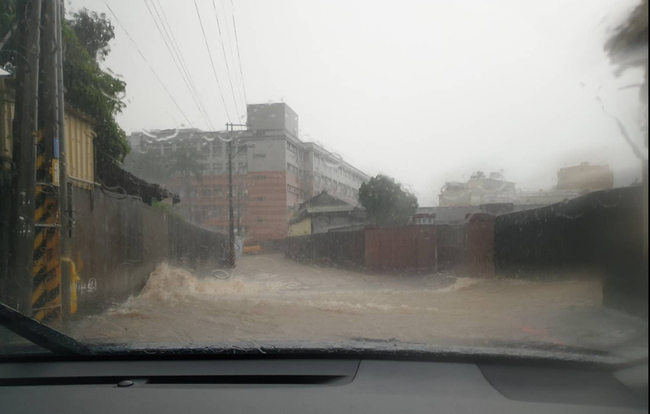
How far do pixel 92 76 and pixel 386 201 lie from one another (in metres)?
3.38

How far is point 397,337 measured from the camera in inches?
139

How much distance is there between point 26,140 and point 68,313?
1741 millimetres

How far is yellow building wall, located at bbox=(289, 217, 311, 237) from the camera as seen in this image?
19.1 feet

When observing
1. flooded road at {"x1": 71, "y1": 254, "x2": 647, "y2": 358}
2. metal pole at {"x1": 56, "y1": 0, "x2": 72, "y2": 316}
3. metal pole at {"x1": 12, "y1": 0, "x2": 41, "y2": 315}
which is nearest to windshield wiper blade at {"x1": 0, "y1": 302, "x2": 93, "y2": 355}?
flooded road at {"x1": 71, "y1": 254, "x2": 647, "y2": 358}

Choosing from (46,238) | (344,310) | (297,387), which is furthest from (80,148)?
(297,387)

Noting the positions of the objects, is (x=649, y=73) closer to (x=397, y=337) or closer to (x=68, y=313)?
(x=397, y=337)

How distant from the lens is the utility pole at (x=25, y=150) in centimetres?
490

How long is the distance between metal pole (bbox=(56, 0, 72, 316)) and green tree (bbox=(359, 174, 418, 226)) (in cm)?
309

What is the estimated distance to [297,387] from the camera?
299cm

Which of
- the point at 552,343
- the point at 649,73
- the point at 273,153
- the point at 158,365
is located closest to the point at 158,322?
the point at 158,365

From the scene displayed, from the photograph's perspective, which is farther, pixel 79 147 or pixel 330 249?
pixel 79 147

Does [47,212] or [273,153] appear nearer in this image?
[47,212]

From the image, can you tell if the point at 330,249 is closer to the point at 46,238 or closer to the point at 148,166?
the point at 148,166

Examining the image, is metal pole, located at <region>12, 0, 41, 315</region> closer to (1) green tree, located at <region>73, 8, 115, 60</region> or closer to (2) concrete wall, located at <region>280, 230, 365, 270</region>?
(1) green tree, located at <region>73, 8, 115, 60</region>
